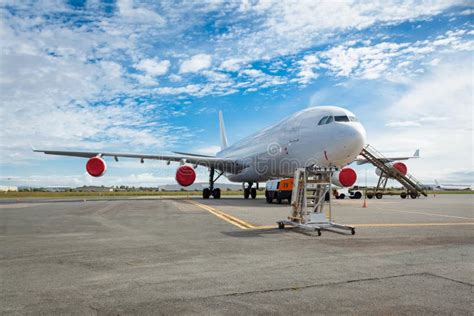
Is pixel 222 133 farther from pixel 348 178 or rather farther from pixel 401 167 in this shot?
pixel 348 178

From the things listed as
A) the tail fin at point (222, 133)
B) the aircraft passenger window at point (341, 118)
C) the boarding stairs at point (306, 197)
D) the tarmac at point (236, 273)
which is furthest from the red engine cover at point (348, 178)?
Result: the tail fin at point (222, 133)

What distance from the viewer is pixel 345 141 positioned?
1686cm

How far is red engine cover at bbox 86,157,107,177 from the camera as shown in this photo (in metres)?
23.2

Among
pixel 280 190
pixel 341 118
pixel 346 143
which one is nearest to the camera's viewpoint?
pixel 346 143

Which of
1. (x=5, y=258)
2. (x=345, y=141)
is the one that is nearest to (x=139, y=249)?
(x=5, y=258)

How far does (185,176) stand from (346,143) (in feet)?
35.0

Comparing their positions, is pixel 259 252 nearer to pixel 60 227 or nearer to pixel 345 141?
pixel 60 227

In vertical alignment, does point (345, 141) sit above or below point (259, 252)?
above

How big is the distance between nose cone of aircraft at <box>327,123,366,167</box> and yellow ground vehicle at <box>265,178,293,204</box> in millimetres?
3689

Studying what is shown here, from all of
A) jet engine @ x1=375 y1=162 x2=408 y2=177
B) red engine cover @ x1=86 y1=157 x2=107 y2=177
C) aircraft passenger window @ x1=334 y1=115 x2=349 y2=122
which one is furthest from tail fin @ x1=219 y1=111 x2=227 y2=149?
aircraft passenger window @ x1=334 y1=115 x2=349 y2=122

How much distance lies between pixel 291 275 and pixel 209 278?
1.06 meters

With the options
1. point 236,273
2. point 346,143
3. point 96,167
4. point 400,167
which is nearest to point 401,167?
point 400,167

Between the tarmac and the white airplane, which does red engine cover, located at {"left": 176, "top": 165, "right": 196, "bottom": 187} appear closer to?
the white airplane

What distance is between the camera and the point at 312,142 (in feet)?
59.9
